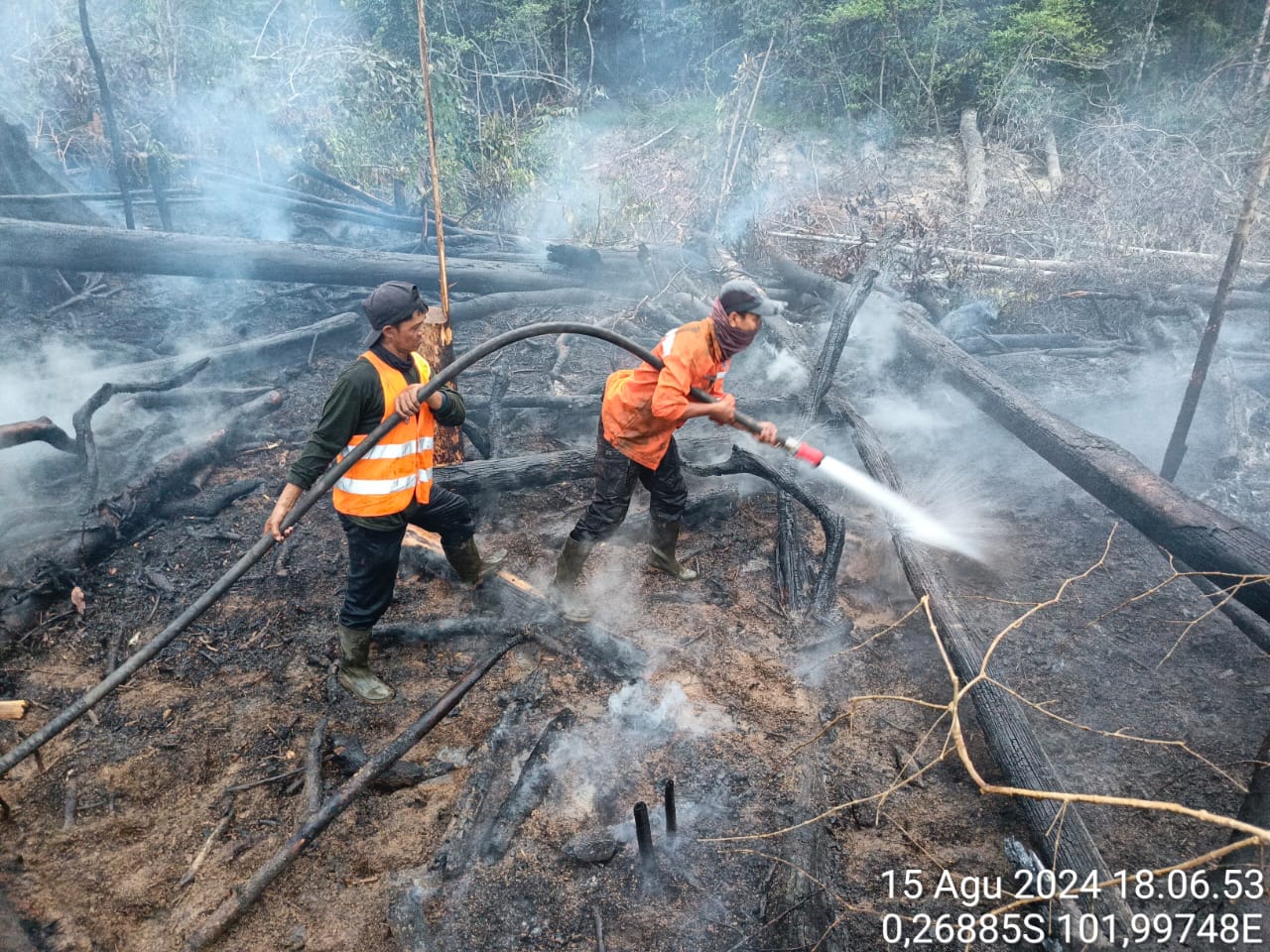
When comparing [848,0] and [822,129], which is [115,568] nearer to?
[822,129]

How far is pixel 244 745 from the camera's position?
331cm

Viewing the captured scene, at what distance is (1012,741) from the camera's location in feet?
9.84

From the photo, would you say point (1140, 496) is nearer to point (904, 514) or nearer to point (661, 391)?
point (904, 514)

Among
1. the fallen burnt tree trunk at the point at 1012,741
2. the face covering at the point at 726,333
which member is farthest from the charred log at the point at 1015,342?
the face covering at the point at 726,333

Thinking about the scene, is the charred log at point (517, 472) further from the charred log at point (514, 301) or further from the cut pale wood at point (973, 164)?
the cut pale wood at point (973, 164)

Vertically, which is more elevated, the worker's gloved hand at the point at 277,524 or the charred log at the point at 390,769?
the worker's gloved hand at the point at 277,524

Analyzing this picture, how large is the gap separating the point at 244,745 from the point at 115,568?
2068mm

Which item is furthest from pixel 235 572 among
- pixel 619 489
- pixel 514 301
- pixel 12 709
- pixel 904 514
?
pixel 514 301

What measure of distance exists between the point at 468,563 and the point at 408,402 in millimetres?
1409

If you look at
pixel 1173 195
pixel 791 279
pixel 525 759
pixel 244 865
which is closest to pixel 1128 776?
pixel 525 759

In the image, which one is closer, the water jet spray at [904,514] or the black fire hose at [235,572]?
the black fire hose at [235,572]

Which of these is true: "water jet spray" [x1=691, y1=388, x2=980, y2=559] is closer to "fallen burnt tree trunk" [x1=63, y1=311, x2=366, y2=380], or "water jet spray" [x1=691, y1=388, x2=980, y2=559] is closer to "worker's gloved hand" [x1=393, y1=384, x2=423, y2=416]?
"worker's gloved hand" [x1=393, y1=384, x2=423, y2=416]

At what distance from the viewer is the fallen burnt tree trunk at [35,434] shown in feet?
15.6

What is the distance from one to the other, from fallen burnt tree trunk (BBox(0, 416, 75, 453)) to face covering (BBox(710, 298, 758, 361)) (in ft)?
15.9
